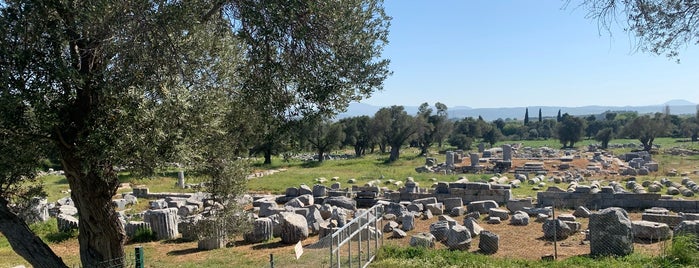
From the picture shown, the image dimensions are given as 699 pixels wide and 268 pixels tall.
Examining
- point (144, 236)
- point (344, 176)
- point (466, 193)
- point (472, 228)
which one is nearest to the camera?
point (472, 228)

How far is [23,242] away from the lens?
905cm

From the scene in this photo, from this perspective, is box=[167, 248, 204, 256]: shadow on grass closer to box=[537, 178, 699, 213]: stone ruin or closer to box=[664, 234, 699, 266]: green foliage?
box=[664, 234, 699, 266]: green foliage

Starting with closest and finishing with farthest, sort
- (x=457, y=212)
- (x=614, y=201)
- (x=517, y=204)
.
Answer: (x=457, y=212) < (x=517, y=204) < (x=614, y=201)

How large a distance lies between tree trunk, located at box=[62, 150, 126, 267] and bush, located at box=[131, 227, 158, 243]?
27.2 ft

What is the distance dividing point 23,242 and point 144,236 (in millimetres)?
9517

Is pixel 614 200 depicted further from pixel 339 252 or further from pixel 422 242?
pixel 339 252

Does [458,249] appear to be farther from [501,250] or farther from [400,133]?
[400,133]

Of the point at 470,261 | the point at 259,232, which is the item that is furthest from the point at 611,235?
the point at 259,232

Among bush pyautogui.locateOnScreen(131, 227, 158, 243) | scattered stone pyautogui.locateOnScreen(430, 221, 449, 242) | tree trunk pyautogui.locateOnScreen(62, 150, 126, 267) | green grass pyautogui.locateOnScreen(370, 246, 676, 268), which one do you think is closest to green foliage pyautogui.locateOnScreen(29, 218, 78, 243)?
bush pyautogui.locateOnScreen(131, 227, 158, 243)

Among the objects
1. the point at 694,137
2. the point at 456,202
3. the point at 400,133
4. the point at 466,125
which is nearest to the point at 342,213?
the point at 456,202

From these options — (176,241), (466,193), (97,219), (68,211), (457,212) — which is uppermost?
(97,219)

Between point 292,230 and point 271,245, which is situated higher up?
point 292,230

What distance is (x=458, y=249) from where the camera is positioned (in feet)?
46.9

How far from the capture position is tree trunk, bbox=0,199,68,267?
8.98m
